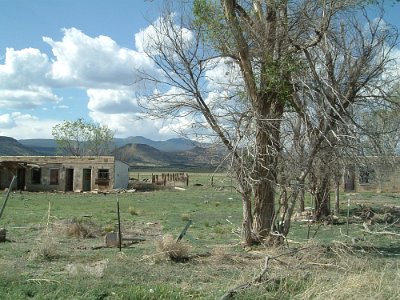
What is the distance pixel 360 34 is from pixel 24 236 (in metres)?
12.2

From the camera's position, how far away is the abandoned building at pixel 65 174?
54500 millimetres

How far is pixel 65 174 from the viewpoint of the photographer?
181 ft

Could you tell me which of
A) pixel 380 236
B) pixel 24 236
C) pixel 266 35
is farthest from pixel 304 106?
pixel 24 236

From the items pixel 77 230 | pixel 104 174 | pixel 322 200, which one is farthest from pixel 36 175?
pixel 322 200

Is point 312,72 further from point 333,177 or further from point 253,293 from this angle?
point 253,293

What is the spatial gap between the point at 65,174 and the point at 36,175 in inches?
131

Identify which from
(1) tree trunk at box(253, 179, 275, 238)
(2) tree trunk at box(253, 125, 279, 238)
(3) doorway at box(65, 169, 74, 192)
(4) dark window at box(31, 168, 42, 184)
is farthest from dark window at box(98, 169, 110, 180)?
(1) tree trunk at box(253, 179, 275, 238)

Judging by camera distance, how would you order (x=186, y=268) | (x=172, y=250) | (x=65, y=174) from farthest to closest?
(x=65, y=174) → (x=172, y=250) → (x=186, y=268)

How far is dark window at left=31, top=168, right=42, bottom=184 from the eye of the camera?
5561 centimetres

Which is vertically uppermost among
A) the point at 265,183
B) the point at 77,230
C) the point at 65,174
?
the point at 265,183

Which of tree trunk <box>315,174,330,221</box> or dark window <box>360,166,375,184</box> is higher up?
dark window <box>360,166,375,184</box>

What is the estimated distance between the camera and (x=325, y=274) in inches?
412

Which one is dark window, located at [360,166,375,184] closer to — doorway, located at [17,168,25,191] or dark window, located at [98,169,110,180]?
dark window, located at [98,169,110,180]

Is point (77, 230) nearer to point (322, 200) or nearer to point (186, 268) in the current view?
point (186, 268)
